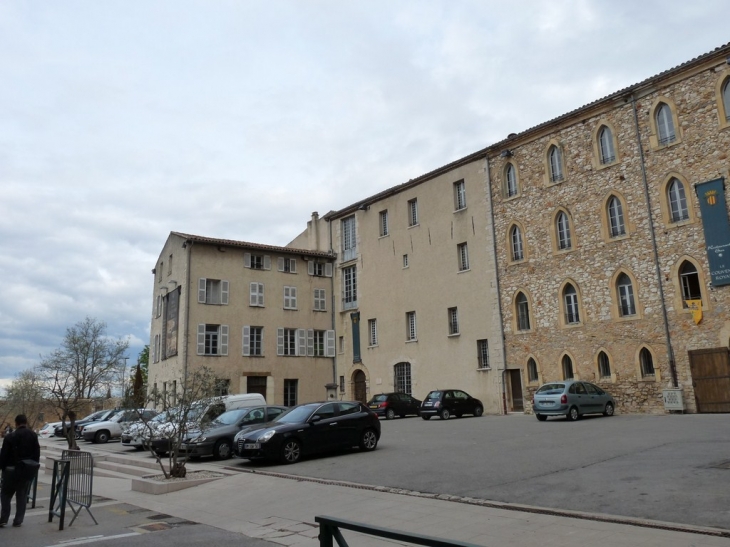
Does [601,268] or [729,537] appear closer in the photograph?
[729,537]

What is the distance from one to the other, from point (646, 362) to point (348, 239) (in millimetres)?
19962

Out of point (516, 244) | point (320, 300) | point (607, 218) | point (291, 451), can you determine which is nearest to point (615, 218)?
point (607, 218)

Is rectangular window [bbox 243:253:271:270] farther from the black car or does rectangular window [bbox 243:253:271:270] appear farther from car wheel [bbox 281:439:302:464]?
car wheel [bbox 281:439:302:464]

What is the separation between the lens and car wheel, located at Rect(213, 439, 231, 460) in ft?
53.2

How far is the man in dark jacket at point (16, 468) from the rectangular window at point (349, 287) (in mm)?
28169

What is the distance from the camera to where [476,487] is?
31.9 ft

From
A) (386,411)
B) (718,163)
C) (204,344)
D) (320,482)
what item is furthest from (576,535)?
(204,344)

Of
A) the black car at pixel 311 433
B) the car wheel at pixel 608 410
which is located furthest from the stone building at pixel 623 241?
the black car at pixel 311 433

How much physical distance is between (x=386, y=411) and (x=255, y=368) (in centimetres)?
923

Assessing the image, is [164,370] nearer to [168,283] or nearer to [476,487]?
[168,283]

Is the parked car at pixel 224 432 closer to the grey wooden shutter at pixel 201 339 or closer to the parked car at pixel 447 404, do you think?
the parked car at pixel 447 404

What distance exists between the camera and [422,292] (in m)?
32.5

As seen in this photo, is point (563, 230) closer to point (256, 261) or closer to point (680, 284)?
point (680, 284)

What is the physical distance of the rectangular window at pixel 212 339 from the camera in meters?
33.0
